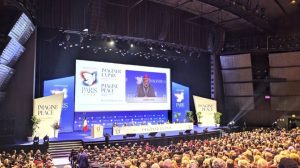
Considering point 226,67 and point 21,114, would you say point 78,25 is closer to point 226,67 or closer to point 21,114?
point 21,114

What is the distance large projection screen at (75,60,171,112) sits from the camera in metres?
20.0

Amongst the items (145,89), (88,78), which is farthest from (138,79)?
(88,78)

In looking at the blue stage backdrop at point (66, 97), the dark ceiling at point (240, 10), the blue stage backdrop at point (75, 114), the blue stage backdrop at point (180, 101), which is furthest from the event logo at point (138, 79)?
the dark ceiling at point (240, 10)

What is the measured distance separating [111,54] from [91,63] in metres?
1.86

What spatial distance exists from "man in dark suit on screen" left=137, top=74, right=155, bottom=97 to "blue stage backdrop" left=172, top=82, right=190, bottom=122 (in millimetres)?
2423

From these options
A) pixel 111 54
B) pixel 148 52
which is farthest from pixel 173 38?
pixel 111 54

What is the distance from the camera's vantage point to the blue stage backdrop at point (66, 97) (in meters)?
18.8

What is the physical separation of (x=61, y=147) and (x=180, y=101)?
39.8 feet

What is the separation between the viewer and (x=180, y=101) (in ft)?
84.0

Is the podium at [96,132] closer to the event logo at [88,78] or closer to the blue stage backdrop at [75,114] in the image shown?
the blue stage backdrop at [75,114]

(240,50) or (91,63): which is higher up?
(240,50)

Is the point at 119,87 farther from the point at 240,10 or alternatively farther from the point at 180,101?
the point at 240,10

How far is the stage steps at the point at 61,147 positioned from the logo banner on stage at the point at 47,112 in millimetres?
1674

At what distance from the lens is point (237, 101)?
27219mm
